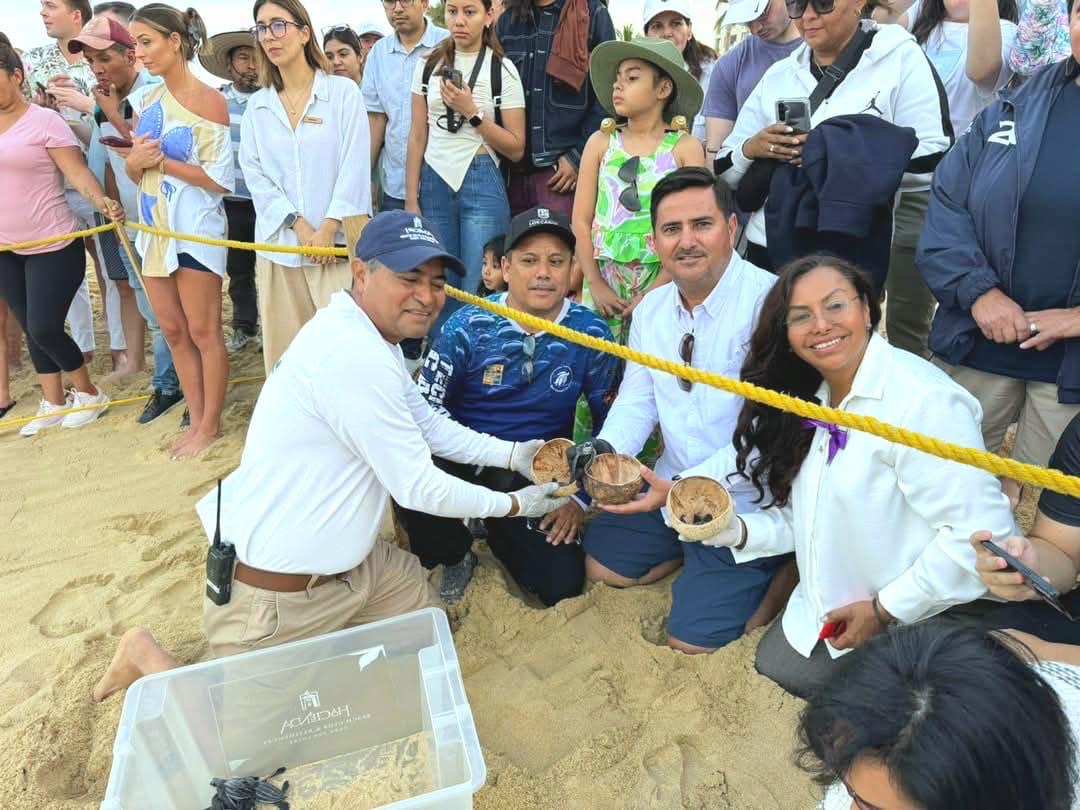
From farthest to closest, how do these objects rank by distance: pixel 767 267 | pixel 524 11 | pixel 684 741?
pixel 524 11
pixel 767 267
pixel 684 741

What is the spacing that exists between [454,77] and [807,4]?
171 cm

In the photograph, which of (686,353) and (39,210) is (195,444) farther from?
(686,353)

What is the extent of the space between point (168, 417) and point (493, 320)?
2774mm

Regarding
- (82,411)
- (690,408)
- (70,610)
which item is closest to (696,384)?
(690,408)

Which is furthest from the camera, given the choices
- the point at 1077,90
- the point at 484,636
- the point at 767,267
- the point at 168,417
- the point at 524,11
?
the point at 168,417

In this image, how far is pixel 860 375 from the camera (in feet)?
6.41

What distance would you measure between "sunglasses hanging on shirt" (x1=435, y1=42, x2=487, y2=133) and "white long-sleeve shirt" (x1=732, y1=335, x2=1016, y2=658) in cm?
245

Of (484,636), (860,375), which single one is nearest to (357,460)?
(484,636)

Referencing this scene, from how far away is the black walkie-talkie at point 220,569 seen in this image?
6.79ft

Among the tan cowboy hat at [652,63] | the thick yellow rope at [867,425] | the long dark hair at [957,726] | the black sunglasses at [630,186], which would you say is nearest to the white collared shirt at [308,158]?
the tan cowboy hat at [652,63]

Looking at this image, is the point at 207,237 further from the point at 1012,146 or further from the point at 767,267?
the point at 1012,146

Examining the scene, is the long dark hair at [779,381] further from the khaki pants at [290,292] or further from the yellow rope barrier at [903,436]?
the khaki pants at [290,292]

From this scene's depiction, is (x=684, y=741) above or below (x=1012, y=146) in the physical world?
below

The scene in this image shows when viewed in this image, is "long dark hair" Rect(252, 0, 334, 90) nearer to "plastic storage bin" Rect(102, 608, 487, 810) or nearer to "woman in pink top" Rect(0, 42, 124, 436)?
"woman in pink top" Rect(0, 42, 124, 436)
